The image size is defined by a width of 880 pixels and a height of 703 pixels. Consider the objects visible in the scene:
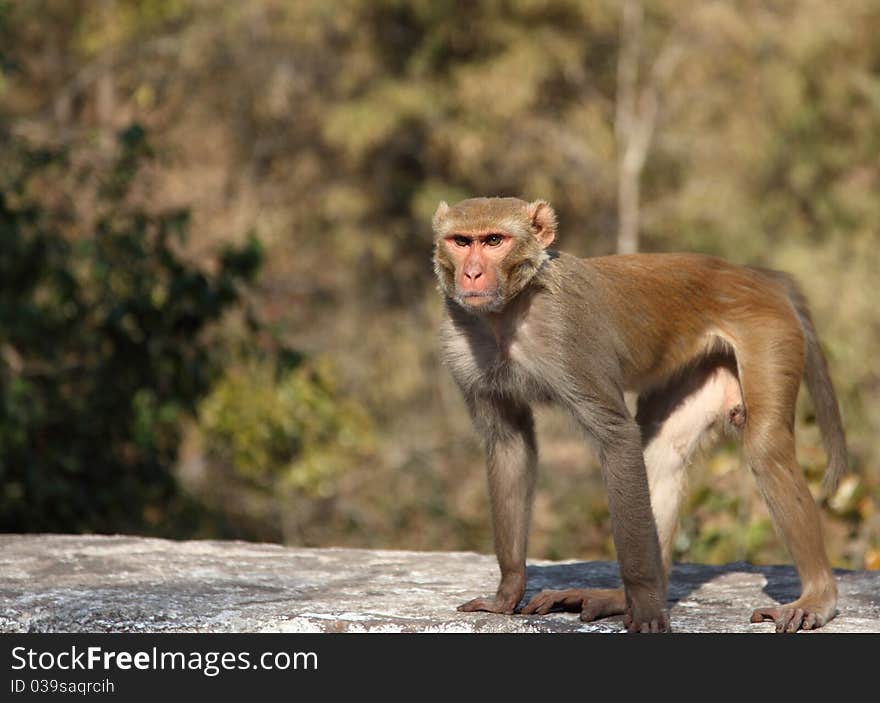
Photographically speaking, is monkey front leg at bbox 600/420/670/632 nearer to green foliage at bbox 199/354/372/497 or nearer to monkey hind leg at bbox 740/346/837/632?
monkey hind leg at bbox 740/346/837/632

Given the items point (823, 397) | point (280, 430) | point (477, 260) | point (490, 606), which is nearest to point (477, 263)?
point (477, 260)

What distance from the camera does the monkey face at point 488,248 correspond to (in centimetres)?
476

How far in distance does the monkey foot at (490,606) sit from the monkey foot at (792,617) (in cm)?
86

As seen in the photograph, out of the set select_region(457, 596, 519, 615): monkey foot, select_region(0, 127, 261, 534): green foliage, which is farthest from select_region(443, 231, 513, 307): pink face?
select_region(0, 127, 261, 534): green foliage

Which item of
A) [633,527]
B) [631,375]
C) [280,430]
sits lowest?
[280,430]

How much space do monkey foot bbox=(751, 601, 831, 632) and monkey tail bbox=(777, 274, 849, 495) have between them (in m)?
0.89

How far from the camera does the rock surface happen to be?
4.97 meters

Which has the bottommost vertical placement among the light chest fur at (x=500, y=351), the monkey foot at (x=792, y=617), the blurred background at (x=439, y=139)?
the monkey foot at (x=792, y=617)

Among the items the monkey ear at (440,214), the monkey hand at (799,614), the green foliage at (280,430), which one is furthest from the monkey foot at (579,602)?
the green foliage at (280,430)

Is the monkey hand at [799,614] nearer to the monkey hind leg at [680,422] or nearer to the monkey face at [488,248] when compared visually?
the monkey hind leg at [680,422]

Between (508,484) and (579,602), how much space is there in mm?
496

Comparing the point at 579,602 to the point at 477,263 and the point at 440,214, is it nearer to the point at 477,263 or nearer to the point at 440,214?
the point at 477,263

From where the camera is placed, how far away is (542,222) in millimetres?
5004

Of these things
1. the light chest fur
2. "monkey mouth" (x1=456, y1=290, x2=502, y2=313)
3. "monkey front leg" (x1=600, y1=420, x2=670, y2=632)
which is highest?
"monkey mouth" (x1=456, y1=290, x2=502, y2=313)
